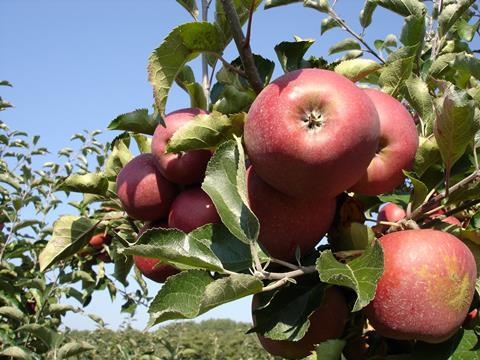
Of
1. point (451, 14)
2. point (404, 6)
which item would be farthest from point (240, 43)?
point (404, 6)

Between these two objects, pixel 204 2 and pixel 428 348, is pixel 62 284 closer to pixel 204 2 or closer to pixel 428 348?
pixel 204 2

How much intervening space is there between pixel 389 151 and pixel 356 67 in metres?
0.24

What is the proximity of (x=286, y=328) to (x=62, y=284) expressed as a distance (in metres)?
3.12

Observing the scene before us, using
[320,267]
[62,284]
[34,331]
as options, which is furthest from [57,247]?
[62,284]

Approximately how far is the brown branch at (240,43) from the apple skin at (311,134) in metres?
0.10

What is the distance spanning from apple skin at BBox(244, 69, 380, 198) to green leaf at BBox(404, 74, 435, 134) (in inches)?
11.9

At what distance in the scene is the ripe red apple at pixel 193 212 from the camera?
1.26m

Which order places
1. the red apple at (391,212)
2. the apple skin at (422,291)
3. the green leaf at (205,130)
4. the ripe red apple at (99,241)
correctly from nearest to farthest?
the apple skin at (422,291), the green leaf at (205,130), the red apple at (391,212), the ripe red apple at (99,241)

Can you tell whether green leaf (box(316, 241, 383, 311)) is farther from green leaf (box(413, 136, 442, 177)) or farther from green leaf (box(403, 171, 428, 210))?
green leaf (box(413, 136, 442, 177))

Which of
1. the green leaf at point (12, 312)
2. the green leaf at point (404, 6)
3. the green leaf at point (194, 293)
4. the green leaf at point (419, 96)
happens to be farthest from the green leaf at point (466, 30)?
the green leaf at point (12, 312)

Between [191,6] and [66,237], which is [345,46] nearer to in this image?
[191,6]

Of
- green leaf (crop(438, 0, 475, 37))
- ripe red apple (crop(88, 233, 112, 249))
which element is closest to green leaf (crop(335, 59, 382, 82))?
green leaf (crop(438, 0, 475, 37))

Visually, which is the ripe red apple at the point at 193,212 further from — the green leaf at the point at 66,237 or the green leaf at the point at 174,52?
the green leaf at the point at 66,237

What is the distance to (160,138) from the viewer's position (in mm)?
1323
